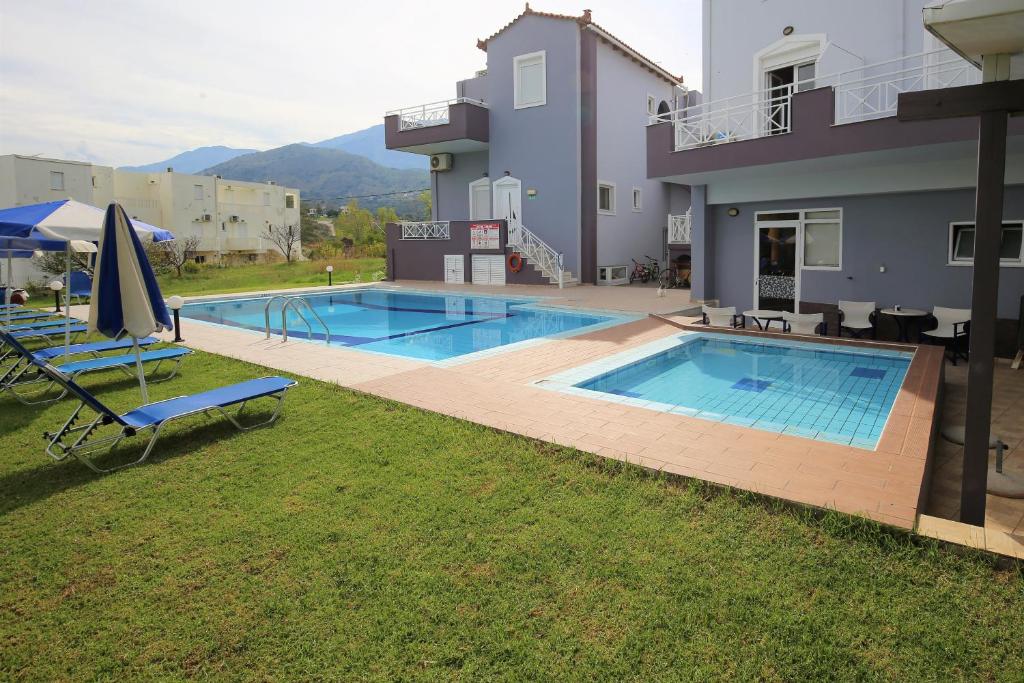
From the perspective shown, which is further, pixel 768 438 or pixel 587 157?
pixel 587 157

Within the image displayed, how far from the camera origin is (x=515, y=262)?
71.1ft

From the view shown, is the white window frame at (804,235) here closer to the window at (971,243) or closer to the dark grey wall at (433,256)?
the window at (971,243)

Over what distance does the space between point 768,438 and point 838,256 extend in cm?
839

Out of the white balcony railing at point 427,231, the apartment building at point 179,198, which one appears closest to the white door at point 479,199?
the white balcony railing at point 427,231

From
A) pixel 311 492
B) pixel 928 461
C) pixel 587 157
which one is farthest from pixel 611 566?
pixel 587 157

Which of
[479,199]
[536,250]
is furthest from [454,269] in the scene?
[536,250]

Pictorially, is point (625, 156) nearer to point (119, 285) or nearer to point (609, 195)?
point (609, 195)

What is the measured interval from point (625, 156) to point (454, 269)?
24.8 ft

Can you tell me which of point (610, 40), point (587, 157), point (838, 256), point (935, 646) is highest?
point (610, 40)

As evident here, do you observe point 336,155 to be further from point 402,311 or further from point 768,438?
point 768,438

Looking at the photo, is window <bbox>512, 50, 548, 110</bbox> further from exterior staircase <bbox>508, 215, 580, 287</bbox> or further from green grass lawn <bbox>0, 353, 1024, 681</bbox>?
green grass lawn <bbox>0, 353, 1024, 681</bbox>

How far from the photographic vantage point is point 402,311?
17.6 m

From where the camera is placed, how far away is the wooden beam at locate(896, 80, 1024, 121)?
360cm

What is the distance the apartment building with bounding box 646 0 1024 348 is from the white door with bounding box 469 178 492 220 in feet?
38.4
